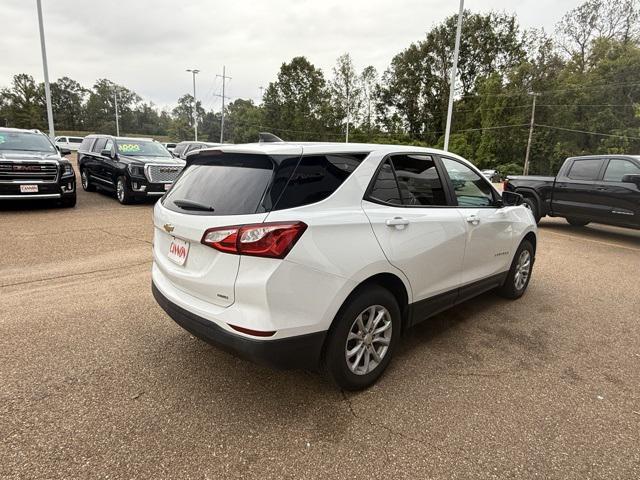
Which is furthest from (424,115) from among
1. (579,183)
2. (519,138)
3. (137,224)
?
(137,224)

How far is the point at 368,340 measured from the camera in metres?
2.66

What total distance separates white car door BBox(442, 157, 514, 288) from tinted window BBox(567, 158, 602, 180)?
5.95 m

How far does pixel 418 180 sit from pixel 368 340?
1.32m

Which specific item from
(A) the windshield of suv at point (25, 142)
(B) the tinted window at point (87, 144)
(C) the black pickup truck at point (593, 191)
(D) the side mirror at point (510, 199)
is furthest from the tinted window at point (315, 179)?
(B) the tinted window at point (87, 144)

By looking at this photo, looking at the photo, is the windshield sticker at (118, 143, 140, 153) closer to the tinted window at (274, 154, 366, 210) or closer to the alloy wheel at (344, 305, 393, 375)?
the tinted window at (274, 154, 366, 210)

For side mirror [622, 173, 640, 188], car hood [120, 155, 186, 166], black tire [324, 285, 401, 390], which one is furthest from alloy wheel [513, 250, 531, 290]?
car hood [120, 155, 186, 166]

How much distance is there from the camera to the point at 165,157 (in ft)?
36.7

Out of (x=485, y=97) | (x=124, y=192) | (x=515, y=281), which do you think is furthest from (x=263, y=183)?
(x=485, y=97)

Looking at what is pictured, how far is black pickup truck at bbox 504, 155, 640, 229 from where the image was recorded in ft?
25.4

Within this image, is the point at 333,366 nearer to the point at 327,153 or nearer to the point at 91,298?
the point at 327,153

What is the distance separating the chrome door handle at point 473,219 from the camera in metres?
3.45

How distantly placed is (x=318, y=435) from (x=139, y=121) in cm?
11915

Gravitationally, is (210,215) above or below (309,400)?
above

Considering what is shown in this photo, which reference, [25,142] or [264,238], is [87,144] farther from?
[264,238]
